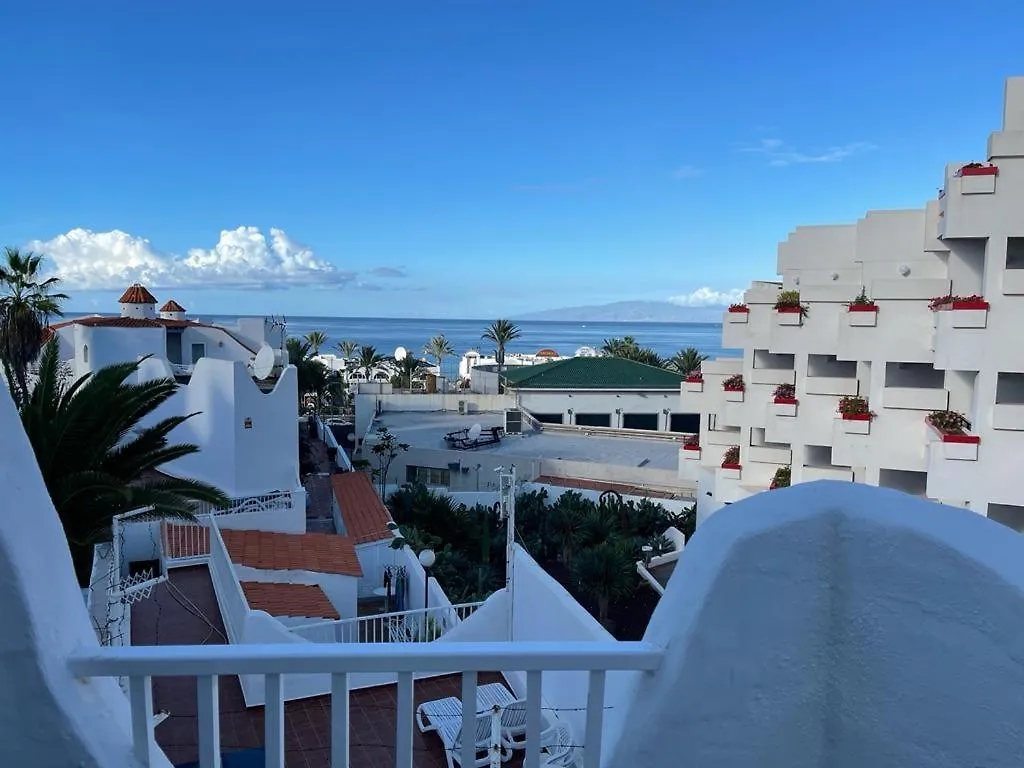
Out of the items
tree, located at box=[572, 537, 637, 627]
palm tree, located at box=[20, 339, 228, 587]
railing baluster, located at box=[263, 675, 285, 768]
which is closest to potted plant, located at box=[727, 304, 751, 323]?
tree, located at box=[572, 537, 637, 627]

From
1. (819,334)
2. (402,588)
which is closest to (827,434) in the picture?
(819,334)

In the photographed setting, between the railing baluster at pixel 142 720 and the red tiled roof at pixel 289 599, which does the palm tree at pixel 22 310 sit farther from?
the railing baluster at pixel 142 720

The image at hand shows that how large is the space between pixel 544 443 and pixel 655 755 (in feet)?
89.5

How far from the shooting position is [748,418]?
57.0 feet

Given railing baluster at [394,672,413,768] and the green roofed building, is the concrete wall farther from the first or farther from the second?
the green roofed building

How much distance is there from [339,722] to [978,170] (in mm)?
11617

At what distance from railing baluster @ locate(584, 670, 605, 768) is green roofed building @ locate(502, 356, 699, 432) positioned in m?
34.1

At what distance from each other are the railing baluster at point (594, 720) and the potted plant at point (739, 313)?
15755 millimetres

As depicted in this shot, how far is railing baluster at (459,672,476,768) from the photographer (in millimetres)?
2219

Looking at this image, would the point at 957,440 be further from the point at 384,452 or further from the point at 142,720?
the point at 384,452

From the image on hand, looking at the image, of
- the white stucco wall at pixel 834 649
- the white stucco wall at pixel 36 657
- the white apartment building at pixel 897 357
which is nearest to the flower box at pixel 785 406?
the white apartment building at pixel 897 357

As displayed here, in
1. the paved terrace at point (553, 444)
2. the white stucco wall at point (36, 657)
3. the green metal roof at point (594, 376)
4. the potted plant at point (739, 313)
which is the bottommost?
the paved terrace at point (553, 444)

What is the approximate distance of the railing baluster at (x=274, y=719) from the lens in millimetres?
2162

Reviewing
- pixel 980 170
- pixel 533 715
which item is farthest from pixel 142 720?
pixel 980 170
